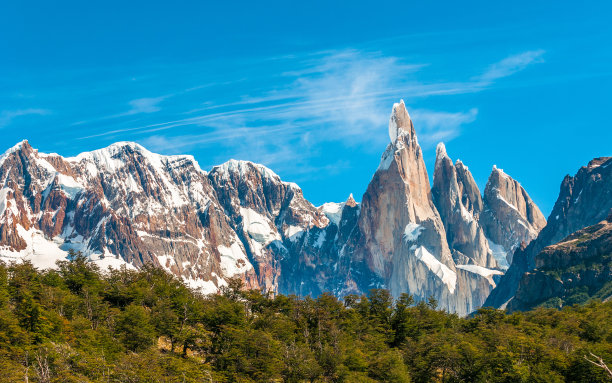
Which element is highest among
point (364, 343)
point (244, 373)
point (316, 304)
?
point (316, 304)

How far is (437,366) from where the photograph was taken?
10088 centimetres

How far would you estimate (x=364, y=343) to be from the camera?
111438mm

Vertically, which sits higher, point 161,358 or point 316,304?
point 316,304

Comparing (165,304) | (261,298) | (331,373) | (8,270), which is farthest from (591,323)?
(8,270)

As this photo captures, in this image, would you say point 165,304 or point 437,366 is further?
point 165,304

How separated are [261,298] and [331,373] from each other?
142 feet

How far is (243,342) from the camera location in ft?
303

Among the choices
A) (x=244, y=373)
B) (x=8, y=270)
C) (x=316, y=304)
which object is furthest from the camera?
(x=316, y=304)

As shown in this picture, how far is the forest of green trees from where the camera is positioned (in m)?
74.8

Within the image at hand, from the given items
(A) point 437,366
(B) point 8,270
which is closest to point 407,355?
(A) point 437,366

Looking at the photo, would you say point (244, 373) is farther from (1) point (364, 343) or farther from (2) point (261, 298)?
(2) point (261, 298)

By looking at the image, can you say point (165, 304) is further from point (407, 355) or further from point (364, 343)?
point (407, 355)

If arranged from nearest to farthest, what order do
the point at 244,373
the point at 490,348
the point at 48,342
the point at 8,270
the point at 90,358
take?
the point at 90,358 → the point at 48,342 → the point at 244,373 → the point at 490,348 → the point at 8,270

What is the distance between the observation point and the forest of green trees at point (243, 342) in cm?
7481
